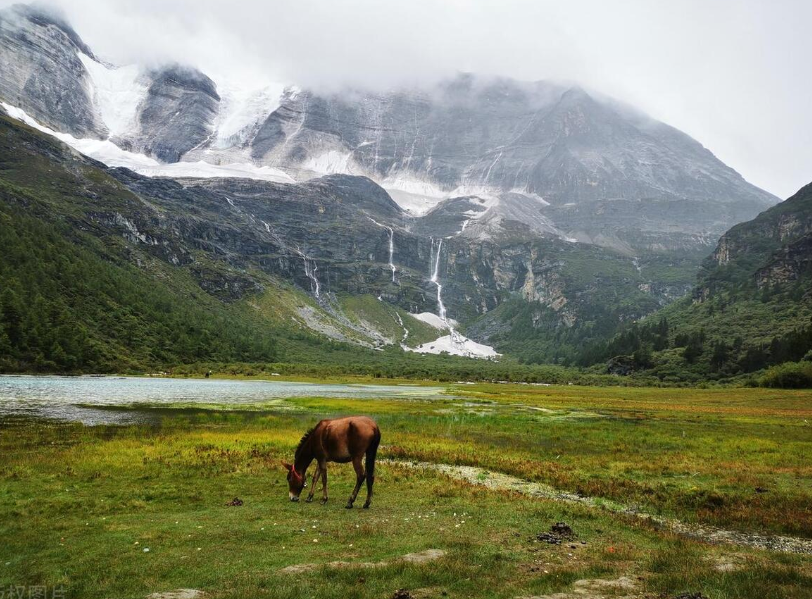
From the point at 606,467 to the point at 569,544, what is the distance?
659 inches

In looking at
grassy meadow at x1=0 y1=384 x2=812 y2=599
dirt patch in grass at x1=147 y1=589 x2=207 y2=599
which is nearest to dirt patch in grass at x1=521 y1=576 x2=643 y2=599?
grassy meadow at x1=0 y1=384 x2=812 y2=599

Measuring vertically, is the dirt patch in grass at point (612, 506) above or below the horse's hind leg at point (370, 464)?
below

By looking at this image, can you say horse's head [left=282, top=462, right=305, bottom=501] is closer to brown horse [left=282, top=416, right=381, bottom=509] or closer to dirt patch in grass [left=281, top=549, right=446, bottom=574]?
brown horse [left=282, top=416, right=381, bottom=509]

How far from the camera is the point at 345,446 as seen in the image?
18594mm

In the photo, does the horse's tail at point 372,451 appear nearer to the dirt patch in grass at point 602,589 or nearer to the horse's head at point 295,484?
the horse's head at point 295,484

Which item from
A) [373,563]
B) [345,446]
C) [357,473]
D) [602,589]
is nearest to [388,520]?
[357,473]

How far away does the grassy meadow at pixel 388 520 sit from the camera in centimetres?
1145

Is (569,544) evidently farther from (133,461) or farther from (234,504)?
(133,461)

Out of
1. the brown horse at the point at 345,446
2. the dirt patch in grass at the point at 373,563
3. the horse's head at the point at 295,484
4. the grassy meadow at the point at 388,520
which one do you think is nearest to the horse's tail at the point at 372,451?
the brown horse at the point at 345,446

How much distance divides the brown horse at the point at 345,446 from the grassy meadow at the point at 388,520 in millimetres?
862

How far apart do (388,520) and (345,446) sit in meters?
3.06

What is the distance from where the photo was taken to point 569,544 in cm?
1490

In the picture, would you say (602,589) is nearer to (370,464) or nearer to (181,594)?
(181,594)

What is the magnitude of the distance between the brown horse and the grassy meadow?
0.86 metres
